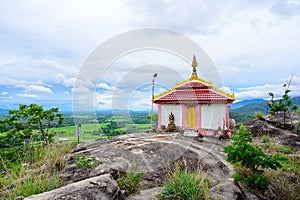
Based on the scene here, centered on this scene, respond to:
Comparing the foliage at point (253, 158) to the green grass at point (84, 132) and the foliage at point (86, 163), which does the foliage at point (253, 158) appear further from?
the green grass at point (84, 132)

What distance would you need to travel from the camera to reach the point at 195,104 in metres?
12.3

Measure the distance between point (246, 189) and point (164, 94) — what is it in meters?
8.97

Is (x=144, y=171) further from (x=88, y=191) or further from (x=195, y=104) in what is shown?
(x=195, y=104)

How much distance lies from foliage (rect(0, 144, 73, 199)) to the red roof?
7.55m

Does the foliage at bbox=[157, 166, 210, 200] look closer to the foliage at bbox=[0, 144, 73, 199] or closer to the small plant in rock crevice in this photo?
the small plant in rock crevice

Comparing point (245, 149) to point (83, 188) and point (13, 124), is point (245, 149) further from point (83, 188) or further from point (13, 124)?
point (13, 124)

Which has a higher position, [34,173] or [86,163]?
[86,163]

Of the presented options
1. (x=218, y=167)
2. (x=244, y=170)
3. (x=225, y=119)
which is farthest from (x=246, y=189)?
(x=225, y=119)

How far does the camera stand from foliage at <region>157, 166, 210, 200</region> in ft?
14.0

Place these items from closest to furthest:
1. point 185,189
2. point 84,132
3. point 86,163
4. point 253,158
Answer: point 185,189, point 253,158, point 86,163, point 84,132

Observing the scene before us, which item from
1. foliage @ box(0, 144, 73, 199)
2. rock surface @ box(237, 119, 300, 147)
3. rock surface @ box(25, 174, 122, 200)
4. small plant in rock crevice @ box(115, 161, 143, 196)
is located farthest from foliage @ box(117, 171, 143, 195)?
rock surface @ box(237, 119, 300, 147)

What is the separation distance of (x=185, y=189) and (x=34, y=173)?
377 centimetres

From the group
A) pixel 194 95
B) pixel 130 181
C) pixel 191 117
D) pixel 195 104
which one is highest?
pixel 194 95

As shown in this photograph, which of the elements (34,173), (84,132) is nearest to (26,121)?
(84,132)
